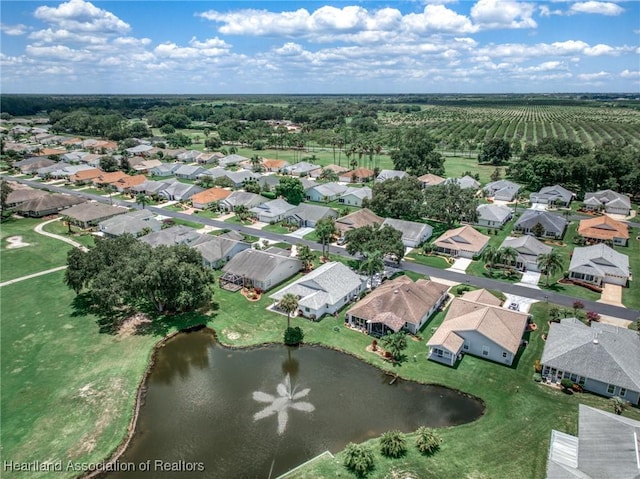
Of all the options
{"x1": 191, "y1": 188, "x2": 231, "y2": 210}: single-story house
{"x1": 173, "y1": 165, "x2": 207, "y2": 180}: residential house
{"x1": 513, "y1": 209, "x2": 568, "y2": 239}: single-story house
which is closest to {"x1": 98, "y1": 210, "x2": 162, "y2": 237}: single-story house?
{"x1": 191, "y1": 188, "x2": 231, "y2": 210}: single-story house

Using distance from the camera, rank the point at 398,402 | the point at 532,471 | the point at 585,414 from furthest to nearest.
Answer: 1. the point at 398,402
2. the point at 585,414
3. the point at 532,471

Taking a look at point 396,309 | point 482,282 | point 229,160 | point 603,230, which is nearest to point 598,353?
point 396,309

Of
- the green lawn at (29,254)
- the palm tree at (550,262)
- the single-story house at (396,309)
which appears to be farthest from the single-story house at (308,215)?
the green lawn at (29,254)

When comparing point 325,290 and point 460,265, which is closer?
point 325,290

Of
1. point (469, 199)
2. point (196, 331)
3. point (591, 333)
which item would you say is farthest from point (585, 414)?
point (469, 199)

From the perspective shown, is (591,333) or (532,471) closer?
(532,471)

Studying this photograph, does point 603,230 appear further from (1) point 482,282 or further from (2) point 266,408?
(2) point 266,408

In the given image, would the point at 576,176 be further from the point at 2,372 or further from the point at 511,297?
the point at 2,372
